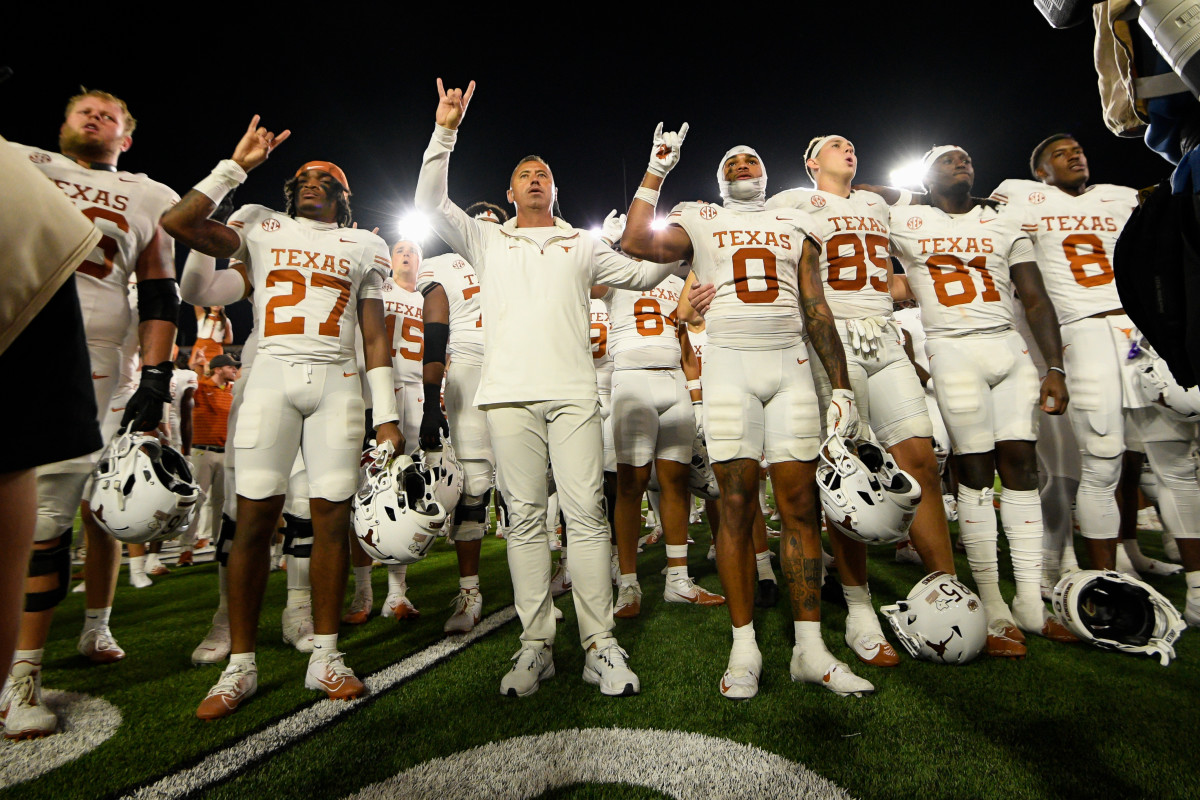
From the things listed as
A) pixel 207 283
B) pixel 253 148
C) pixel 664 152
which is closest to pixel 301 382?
pixel 207 283

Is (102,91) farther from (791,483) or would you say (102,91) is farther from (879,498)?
(879,498)

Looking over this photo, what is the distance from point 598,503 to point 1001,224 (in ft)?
9.84

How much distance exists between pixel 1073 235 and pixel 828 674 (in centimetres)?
326

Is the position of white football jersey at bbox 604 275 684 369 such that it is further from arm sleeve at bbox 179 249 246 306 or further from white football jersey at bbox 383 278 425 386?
arm sleeve at bbox 179 249 246 306

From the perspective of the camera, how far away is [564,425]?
271cm

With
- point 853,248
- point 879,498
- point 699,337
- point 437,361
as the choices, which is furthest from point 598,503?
point 699,337

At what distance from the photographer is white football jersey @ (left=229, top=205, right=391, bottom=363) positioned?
2.78 meters

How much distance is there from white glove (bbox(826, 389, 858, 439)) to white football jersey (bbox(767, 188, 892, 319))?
91 cm

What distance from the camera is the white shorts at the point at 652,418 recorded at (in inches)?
163

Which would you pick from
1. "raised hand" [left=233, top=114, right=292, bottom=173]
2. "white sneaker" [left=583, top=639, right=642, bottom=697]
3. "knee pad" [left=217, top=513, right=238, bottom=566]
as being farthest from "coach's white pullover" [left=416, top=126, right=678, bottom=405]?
"knee pad" [left=217, top=513, right=238, bottom=566]

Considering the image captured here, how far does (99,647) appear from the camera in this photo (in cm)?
307

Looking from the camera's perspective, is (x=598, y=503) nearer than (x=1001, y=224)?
Yes

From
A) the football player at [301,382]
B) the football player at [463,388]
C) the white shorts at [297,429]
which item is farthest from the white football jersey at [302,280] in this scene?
the football player at [463,388]

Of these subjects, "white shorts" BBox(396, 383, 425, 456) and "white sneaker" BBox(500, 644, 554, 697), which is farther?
"white shorts" BBox(396, 383, 425, 456)
